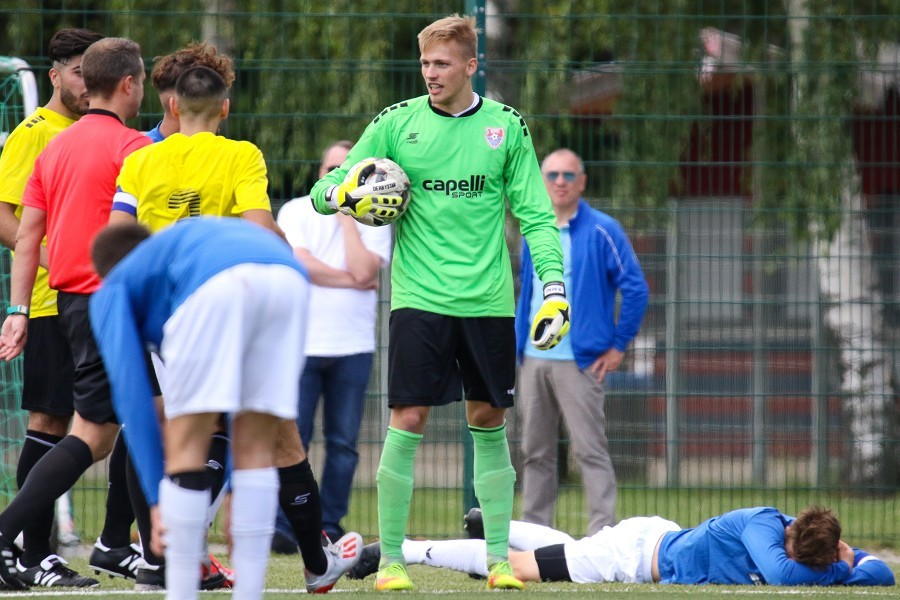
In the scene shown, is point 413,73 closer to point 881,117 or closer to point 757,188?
point 757,188

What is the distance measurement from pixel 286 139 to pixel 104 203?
2613 millimetres

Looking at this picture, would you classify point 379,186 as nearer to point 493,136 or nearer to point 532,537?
point 493,136

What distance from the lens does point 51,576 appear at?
5812 millimetres

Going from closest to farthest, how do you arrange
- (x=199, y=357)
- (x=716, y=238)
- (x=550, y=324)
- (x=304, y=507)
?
(x=199, y=357), (x=304, y=507), (x=550, y=324), (x=716, y=238)

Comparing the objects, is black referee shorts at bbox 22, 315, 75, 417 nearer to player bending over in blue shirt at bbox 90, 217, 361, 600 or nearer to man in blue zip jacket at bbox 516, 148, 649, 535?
player bending over in blue shirt at bbox 90, 217, 361, 600

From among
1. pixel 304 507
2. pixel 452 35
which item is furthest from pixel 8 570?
pixel 452 35

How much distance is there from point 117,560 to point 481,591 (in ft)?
5.04

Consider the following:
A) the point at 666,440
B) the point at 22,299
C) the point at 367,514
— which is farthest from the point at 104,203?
the point at 666,440

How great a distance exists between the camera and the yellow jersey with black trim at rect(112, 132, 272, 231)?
17.8 ft

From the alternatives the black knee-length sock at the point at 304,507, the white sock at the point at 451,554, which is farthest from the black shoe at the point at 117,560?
the white sock at the point at 451,554

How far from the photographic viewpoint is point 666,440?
332 inches

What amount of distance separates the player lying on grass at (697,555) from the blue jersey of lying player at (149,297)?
2.19 meters

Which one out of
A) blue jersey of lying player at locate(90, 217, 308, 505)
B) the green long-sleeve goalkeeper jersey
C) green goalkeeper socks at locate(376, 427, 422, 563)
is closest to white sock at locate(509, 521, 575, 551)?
green goalkeeper socks at locate(376, 427, 422, 563)

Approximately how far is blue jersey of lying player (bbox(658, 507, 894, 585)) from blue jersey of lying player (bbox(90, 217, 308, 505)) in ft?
9.24
